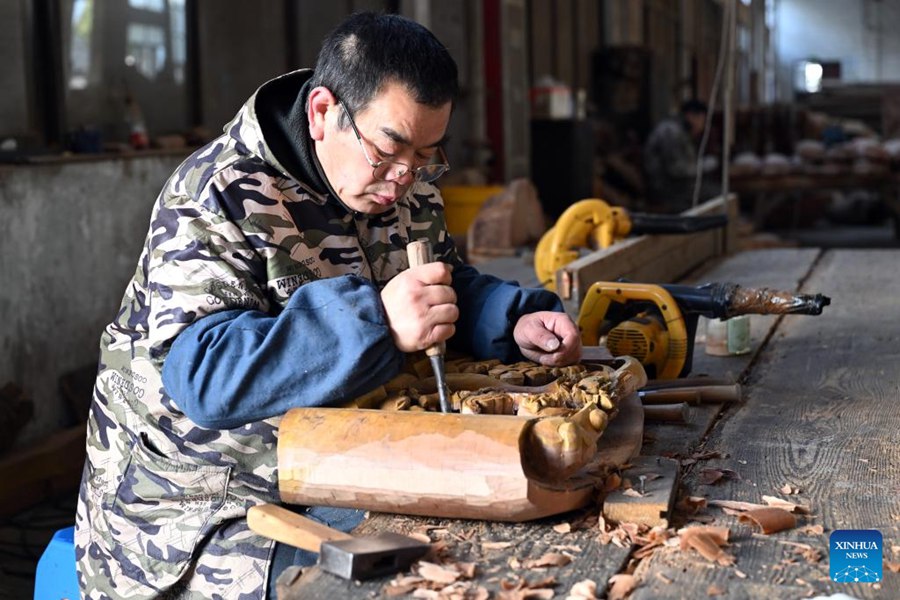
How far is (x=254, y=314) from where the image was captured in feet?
5.79

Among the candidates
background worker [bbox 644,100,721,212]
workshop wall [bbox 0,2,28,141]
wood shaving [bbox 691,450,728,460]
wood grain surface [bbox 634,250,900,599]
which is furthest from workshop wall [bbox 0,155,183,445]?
background worker [bbox 644,100,721,212]

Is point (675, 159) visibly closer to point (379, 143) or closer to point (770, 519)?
point (379, 143)

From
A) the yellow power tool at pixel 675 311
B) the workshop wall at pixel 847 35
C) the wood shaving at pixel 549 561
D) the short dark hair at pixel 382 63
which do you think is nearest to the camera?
the wood shaving at pixel 549 561

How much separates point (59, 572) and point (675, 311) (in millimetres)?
1489

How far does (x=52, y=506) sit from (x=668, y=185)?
746 centimetres

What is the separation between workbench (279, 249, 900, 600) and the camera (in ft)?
4.66

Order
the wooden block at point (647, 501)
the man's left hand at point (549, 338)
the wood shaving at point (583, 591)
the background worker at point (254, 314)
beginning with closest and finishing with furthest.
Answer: the wood shaving at point (583, 591)
the wooden block at point (647, 501)
the background worker at point (254, 314)
the man's left hand at point (549, 338)

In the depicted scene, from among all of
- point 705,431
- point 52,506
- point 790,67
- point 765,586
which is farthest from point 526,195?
point 790,67

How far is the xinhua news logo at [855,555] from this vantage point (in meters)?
1.42

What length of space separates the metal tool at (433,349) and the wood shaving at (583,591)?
0.48 m

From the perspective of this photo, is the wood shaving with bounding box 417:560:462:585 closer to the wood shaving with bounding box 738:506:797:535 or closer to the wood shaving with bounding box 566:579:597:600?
the wood shaving with bounding box 566:579:597:600

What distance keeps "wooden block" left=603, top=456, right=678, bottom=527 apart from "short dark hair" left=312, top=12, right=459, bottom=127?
0.73m

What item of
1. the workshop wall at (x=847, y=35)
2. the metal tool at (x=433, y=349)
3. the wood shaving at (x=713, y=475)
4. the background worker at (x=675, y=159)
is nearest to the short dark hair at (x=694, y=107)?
the background worker at (x=675, y=159)

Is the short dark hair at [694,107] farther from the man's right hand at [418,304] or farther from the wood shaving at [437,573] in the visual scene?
the wood shaving at [437,573]
